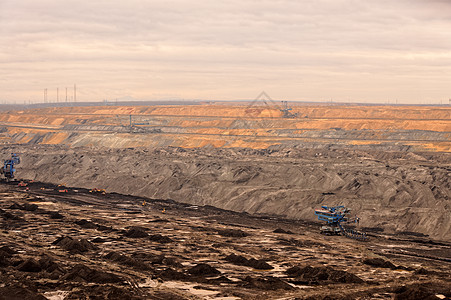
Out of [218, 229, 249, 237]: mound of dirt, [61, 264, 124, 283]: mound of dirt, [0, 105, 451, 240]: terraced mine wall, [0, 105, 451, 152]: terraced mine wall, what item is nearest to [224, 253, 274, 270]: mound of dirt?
[218, 229, 249, 237]: mound of dirt

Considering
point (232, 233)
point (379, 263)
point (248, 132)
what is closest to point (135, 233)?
point (232, 233)

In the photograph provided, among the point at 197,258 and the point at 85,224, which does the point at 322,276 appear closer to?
the point at 197,258

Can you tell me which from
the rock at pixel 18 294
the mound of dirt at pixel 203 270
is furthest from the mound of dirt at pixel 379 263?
the rock at pixel 18 294

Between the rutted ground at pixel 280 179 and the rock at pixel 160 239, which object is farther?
the rutted ground at pixel 280 179

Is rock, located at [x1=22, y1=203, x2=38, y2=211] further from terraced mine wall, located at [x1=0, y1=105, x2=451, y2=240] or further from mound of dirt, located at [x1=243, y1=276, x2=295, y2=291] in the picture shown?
mound of dirt, located at [x1=243, y1=276, x2=295, y2=291]

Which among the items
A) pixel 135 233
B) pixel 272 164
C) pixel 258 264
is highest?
pixel 272 164

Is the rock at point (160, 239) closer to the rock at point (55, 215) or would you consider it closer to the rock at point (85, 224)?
the rock at point (85, 224)
